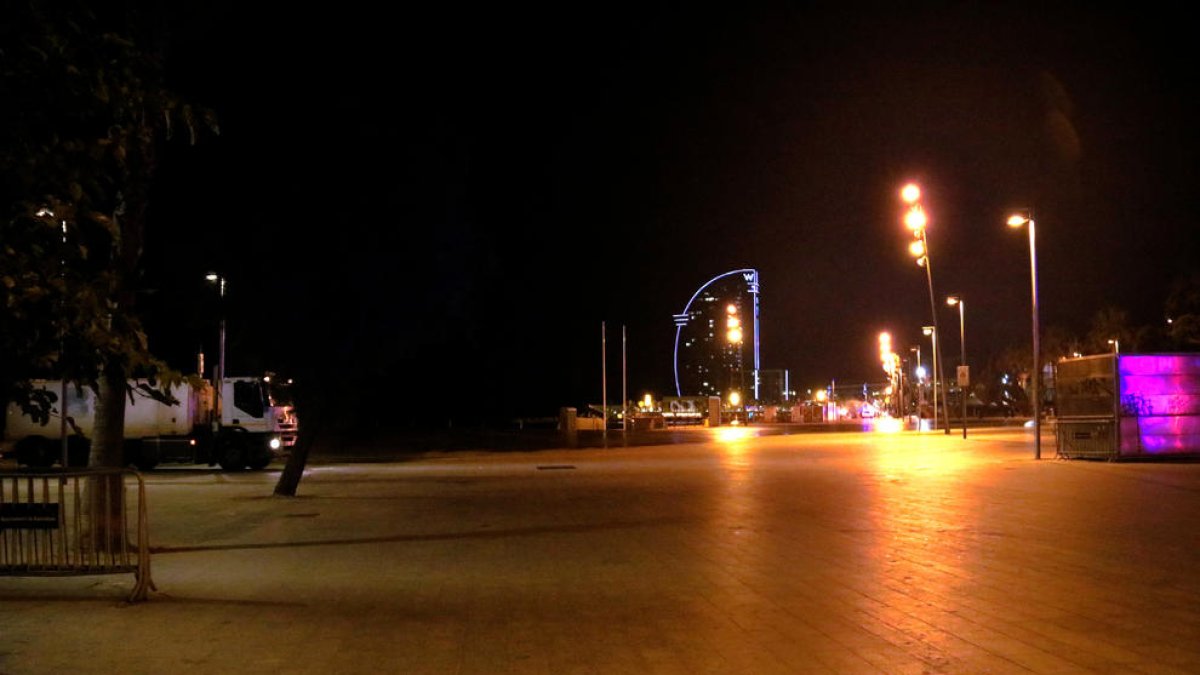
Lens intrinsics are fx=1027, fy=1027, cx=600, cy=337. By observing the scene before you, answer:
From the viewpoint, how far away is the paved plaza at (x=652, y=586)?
25.6 feet

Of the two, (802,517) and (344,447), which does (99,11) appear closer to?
(802,517)

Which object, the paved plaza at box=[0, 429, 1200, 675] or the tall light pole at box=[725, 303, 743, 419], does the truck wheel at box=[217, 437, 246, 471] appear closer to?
the paved plaza at box=[0, 429, 1200, 675]

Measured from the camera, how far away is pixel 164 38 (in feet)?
44.2

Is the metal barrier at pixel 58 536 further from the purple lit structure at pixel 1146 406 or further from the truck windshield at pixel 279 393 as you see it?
the purple lit structure at pixel 1146 406

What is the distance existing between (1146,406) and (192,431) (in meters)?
28.0

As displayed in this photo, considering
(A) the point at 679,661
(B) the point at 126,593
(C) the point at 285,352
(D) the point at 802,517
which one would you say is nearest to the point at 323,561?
(B) the point at 126,593

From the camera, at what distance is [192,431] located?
1278 inches

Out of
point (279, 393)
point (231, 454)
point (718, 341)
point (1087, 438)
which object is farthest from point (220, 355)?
point (718, 341)

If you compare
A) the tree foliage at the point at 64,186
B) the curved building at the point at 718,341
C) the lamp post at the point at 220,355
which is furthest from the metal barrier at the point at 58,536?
the curved building at the point at 718,341

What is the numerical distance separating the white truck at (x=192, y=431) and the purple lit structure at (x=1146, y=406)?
23308mm

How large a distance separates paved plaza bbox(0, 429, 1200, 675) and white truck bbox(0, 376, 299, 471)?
1066 centimetres

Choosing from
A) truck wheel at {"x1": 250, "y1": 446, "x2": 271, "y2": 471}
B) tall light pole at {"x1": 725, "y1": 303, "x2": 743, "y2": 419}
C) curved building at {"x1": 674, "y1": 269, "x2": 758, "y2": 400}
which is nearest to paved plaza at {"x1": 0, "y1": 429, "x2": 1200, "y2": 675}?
truck wheel at {"x1": 250, "y1": 446, "x2": 271, "y2": 471}

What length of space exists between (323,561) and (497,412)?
8971 centimetres

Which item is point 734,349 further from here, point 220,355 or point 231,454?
point 231,454
